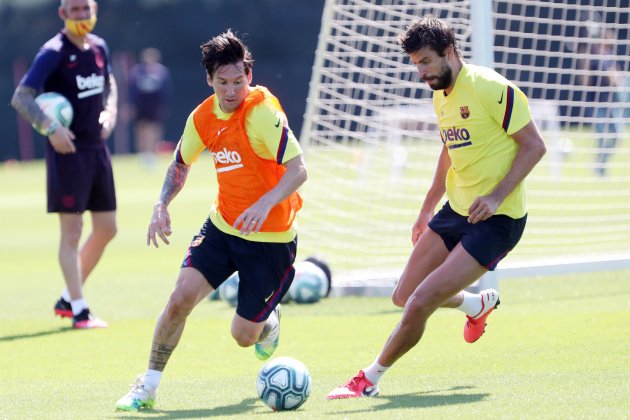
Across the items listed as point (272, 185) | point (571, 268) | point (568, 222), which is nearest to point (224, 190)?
point (272, 185)

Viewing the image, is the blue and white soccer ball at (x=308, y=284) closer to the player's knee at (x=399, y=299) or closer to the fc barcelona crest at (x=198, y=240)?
the player's knee at (x=399, y=299)

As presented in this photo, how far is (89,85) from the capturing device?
877 cm

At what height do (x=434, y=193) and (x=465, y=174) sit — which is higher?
(x=465, y=174)

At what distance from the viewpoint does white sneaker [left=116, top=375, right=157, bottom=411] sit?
5.59 meters

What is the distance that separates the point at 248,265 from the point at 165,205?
57 cm

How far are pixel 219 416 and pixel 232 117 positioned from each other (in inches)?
64.6

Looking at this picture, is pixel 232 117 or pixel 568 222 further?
pixel 568 222

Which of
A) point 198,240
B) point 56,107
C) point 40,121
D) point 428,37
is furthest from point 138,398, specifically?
point 56,107

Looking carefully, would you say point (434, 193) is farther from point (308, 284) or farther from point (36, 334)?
point (36, 334)

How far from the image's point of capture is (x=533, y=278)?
10.3 meters

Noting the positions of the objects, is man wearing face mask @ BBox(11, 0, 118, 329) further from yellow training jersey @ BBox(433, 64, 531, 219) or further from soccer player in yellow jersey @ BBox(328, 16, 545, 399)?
yellow training jersey @ BBox(433, 64, 531, 219)

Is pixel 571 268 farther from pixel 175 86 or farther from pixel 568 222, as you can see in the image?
pixel 175 86

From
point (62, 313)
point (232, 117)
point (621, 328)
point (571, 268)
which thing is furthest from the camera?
point (571, 268)

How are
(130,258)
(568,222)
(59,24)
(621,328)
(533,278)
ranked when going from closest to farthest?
(621,328)
(533,278)
(568,222)
(130,258)
(59,24)
